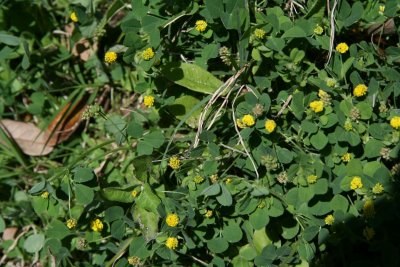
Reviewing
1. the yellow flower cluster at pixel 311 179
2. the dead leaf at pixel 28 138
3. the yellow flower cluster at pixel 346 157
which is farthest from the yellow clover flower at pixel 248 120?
the dead leaf at pixel 28 138

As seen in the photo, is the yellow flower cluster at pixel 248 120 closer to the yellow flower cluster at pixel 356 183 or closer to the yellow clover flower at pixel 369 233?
the yellow flower cluster at pixel 356 183

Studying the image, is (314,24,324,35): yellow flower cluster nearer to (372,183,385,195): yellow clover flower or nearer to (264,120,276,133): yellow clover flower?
(264,120,276,133): yellow clover flower

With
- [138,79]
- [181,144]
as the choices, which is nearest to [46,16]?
[138,79]

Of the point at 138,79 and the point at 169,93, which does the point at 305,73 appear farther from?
the point at 138,79

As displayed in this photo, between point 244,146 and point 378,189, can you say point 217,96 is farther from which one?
point 378,189

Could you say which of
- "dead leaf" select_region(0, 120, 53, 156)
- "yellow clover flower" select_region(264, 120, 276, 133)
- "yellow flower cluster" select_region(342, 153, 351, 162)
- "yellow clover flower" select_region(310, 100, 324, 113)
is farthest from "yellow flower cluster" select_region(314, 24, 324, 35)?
"dead leaf" select_region(0, 120, 53, 156)

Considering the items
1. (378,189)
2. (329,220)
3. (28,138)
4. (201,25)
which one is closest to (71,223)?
(28,138)

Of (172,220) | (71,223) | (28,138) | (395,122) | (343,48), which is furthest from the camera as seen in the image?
(28,138)
